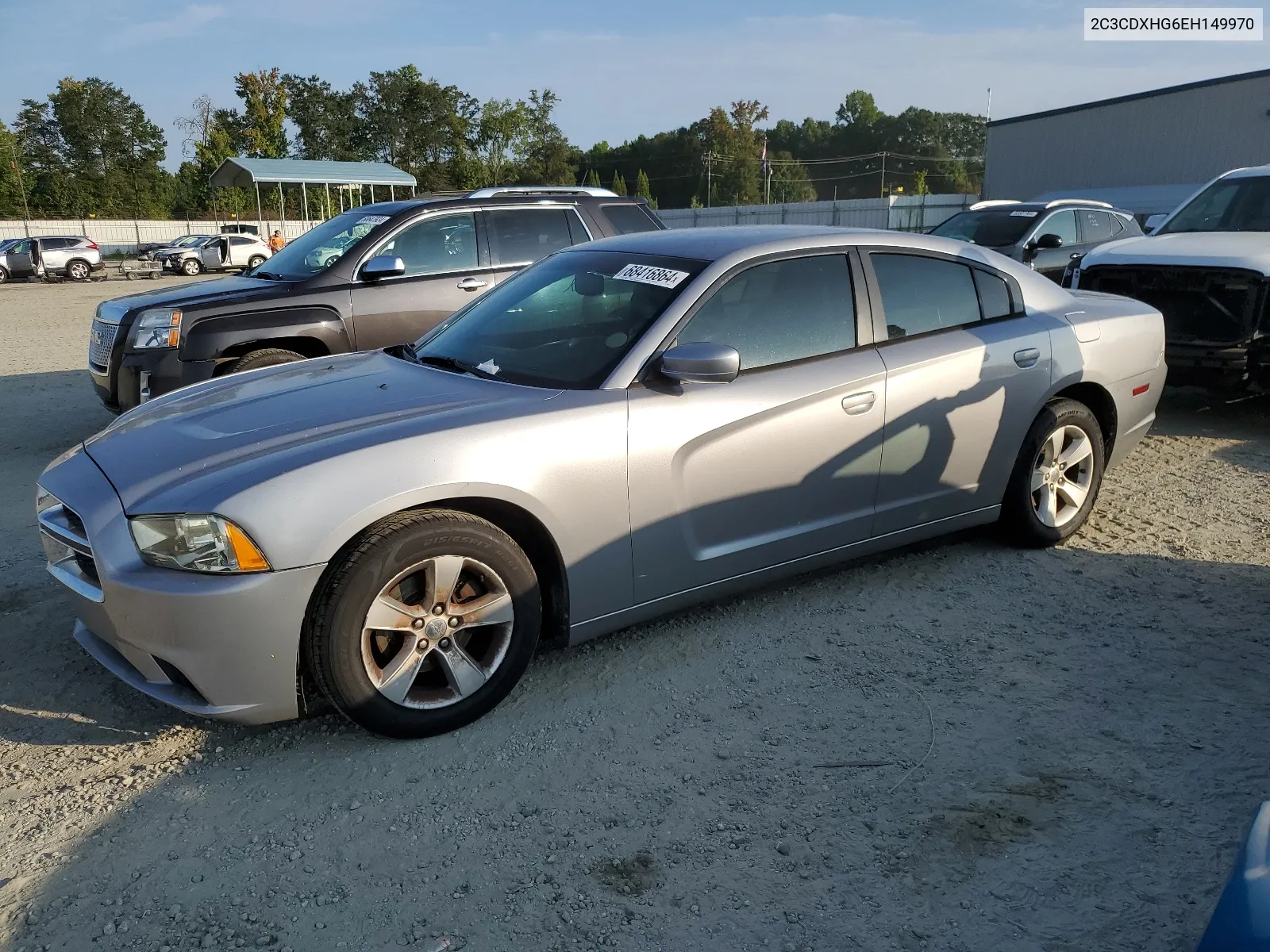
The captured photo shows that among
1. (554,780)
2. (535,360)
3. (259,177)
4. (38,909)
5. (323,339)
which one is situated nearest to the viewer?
(38,909)

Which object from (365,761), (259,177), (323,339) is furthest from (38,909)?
(259,177)

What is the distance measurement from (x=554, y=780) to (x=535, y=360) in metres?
1.67

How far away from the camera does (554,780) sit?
3139 millimetres

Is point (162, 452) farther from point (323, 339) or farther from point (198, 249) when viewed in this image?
point (198, 249)

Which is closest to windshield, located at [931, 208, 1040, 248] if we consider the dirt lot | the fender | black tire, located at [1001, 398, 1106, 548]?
black tire, located at [1001, 398, 1106, 548]

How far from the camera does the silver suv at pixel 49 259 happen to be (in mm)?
33125

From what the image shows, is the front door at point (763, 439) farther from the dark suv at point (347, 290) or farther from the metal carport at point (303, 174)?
the metal carport at point (303, 174)

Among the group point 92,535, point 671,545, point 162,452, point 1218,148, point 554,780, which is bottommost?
point 554,780

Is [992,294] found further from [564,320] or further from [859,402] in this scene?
[564,320]

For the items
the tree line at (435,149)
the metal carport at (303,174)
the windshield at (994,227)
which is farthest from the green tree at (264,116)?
the windshield at (994,227)

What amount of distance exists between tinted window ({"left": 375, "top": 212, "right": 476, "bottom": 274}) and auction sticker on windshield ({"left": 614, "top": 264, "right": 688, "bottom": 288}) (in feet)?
12.0

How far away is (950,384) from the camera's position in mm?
4484

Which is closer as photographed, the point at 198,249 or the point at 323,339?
the point at 323,339

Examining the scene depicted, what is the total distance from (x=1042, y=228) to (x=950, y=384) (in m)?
8.00
